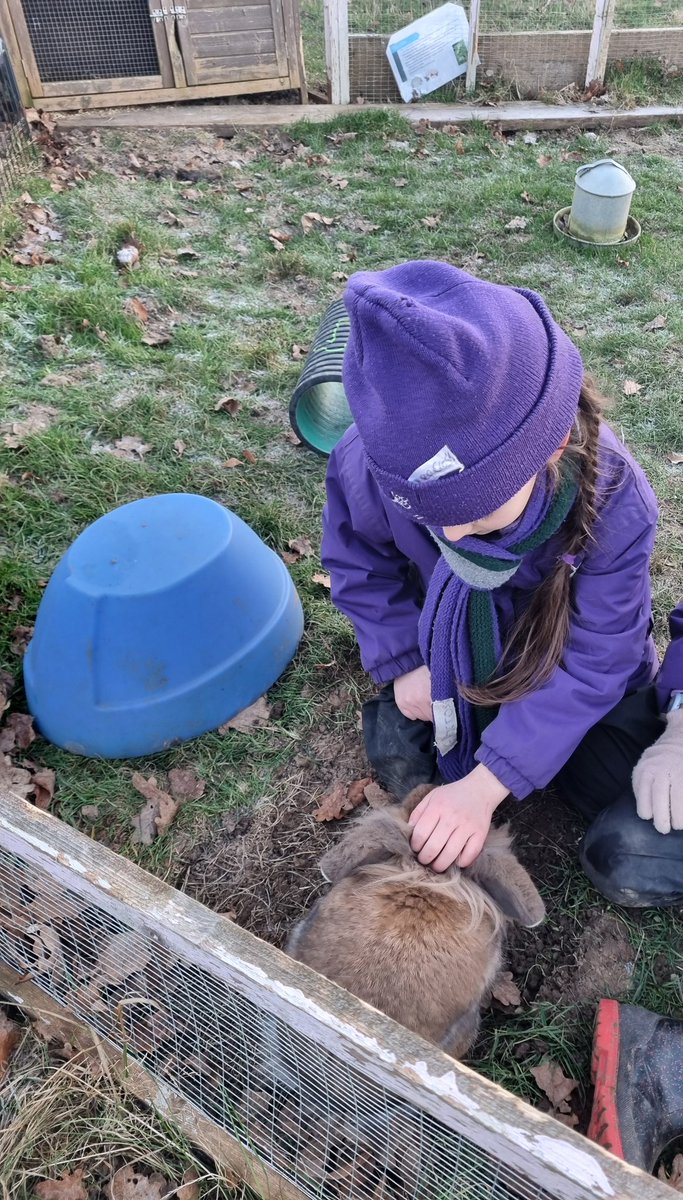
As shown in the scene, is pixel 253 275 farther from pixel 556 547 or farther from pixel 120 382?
pixel 556 547

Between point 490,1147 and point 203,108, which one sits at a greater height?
point 490,1147

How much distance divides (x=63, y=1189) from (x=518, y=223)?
607 cm

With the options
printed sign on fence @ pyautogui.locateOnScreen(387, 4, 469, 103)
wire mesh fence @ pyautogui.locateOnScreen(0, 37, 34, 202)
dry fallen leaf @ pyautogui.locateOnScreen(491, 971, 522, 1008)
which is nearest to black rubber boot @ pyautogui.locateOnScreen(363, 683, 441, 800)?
dry fallen leaf @ pyautogui.locateOnScreen(491, 971, 522, 1008)

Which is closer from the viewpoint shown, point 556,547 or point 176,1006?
point 176,1006

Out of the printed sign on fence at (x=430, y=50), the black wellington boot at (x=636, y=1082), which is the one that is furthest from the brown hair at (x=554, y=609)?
the printed sign on fence at (x=430, y=50)

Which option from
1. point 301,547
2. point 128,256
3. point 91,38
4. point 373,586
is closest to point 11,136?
point 91,38

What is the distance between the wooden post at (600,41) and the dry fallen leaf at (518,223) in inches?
119

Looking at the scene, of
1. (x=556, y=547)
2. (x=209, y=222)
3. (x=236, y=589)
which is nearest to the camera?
(x=556, y=547)

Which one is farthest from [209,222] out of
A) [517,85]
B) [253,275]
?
[517,85]

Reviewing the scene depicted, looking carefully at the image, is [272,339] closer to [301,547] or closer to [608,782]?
[301,547]

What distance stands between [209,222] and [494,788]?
208 inches

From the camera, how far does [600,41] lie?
7703mm

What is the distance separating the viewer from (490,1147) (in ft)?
4.56

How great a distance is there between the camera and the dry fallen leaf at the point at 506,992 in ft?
7.61
